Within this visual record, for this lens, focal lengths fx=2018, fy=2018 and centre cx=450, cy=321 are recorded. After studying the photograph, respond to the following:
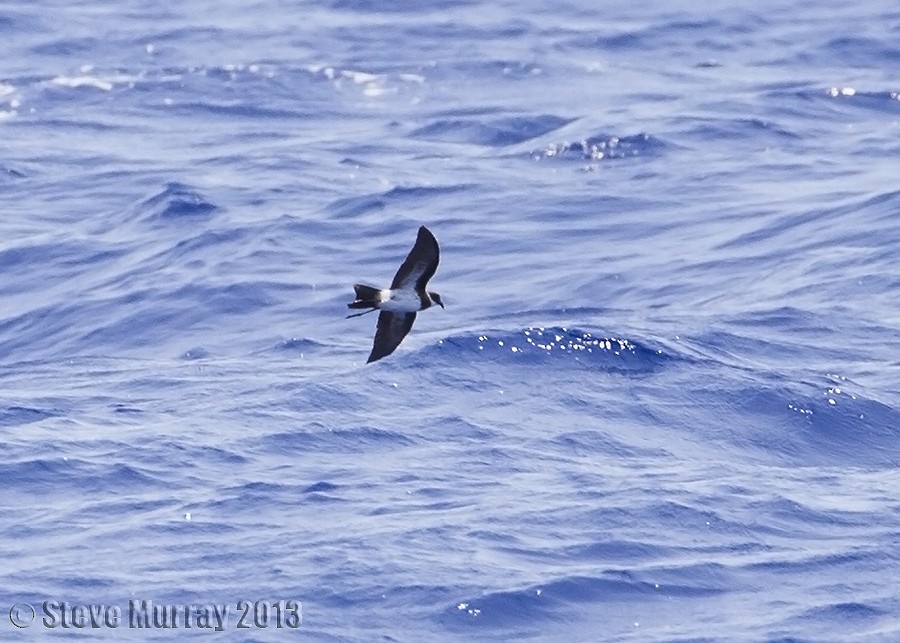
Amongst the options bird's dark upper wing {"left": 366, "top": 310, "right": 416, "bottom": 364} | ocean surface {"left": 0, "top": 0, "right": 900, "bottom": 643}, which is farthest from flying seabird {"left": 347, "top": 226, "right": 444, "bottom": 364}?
ocean surface {"left": 0, "top": 0, "right": 900, "bottom": 643}

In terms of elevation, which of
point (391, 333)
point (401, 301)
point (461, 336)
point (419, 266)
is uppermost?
point (419, 266)

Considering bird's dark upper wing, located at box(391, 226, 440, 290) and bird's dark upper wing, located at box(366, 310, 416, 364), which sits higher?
bird's dark upper wing, located at box(391, 226, 440, 290)

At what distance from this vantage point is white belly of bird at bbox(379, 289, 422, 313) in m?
13.6

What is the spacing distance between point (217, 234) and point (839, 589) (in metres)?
10.6

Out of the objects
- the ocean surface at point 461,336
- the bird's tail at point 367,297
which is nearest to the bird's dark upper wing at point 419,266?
the bird's tail at point 367,297

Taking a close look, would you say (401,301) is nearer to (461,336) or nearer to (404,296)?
(404,296)

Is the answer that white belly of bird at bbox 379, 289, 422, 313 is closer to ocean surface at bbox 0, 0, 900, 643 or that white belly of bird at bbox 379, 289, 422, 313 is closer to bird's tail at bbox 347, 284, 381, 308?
bird's tail at bbox 347, 284, 381, 308

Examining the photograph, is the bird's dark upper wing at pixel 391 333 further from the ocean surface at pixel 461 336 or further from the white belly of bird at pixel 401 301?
the ocean surface at pixel 461 336

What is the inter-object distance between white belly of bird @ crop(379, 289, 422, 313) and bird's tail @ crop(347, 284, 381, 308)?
0.25ft

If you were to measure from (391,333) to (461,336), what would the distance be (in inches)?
237

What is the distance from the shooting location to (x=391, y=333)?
13906 millimetres

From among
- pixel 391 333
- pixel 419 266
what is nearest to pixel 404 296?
pixel 419 266

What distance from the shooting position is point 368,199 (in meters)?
24.6

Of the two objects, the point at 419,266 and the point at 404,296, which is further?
the point at 404,296
